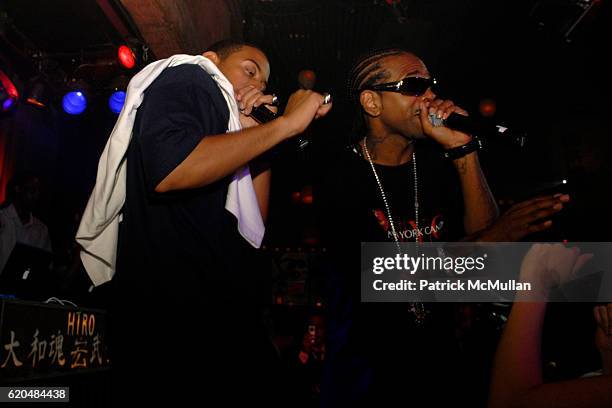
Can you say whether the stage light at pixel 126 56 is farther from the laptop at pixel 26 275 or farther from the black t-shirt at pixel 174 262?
the black t-shirt at pixel 174 262

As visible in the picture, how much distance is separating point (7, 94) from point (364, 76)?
5405 millimetres

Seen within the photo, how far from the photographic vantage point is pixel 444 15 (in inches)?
251

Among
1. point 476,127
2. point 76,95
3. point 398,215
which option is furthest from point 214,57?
point 76,95

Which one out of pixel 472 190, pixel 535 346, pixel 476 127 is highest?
pixel 476 127

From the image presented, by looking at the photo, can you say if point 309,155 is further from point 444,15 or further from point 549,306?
point 444,15

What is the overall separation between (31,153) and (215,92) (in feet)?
24.1

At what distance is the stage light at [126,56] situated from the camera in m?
4.89

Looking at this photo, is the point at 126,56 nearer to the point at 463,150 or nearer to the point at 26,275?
the point at 26,275

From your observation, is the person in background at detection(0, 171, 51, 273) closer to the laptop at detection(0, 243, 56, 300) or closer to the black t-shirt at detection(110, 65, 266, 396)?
the laptop at detection(0, 243, 56, 300)

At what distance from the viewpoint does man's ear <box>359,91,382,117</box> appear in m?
2.48

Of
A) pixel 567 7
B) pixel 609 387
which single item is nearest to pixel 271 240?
pixel 567 7

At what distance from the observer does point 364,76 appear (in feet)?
8.52

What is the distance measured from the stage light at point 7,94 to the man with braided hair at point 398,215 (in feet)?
16.7

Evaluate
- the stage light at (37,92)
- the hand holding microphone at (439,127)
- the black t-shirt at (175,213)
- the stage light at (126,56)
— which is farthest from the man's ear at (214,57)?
the stage light at (37,92)
